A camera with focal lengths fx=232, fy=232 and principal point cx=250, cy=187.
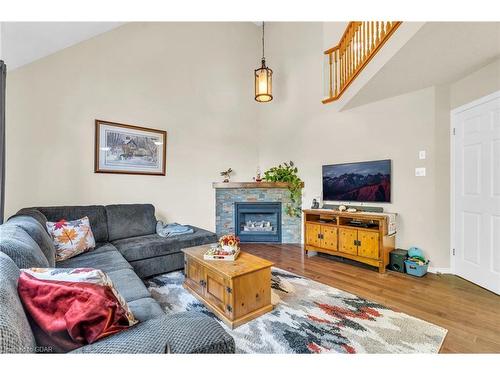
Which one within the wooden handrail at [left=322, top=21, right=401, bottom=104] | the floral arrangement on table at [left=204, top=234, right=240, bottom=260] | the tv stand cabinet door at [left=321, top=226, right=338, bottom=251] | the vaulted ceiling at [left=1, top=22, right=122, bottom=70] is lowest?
the tv stand cabinet door at [left=321, top=226, right=338, bottom=251]

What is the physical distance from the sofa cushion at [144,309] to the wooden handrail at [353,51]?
3033 millimetres

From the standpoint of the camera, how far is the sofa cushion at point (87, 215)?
263cm

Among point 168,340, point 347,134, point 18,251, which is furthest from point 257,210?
point 168,340

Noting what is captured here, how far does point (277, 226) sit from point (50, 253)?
3452mm

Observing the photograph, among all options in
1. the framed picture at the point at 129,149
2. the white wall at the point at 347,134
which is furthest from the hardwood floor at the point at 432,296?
the framed picture at the point at 129,149

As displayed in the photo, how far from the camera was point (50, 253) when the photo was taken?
1.79 metres

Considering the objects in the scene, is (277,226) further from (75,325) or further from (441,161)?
(75,325)

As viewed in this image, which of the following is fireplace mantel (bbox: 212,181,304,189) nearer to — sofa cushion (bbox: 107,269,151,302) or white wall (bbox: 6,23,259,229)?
white wall (bbox: 6,23,259,229)

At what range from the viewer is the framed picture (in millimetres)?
A: 3182

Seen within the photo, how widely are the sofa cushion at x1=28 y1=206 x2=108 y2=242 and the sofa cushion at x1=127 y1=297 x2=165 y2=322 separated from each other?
1.85 meters

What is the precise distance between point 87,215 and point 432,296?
388 cm

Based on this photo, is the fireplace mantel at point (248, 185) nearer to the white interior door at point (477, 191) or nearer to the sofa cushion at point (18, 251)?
the white interior door at point (477, 191)

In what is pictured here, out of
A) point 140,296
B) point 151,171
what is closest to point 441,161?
point 140,296

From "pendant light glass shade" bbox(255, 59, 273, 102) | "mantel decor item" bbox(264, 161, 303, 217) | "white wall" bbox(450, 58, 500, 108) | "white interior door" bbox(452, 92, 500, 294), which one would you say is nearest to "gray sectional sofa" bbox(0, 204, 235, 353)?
"mantel decor item" bbox(264, 161, 303, 217)
